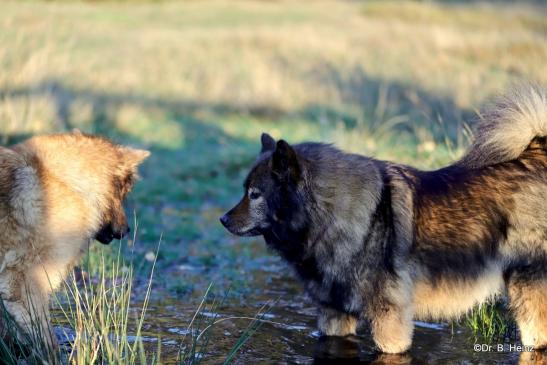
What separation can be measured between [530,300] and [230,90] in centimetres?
1284

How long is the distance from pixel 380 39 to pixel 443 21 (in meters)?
4.94

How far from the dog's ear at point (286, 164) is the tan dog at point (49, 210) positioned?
116 centimetres

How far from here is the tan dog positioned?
180 inches

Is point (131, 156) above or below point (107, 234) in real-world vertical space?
above

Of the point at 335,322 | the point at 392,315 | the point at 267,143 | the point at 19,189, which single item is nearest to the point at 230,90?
the point at 267,143

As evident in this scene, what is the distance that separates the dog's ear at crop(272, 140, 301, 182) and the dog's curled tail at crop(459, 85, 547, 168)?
4.47 ft

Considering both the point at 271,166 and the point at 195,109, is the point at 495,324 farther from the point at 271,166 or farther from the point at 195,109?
the point at 195,109

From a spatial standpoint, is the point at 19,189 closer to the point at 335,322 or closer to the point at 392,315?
the point at 335,322

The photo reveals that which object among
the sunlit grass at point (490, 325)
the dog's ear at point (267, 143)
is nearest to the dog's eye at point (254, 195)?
the dog's ear at point (267, 143)

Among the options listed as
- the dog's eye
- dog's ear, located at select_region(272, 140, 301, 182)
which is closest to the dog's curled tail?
dog's ear, located at select_region(272, 140, 301, 182)

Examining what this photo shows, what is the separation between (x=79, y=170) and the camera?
16.5ft

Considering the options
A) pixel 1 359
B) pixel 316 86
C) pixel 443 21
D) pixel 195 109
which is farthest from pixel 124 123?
pixel 443 21

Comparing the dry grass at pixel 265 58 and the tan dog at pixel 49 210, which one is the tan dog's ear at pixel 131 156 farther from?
the dry grass at pixel 265 58

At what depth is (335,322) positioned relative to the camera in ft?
18.2
